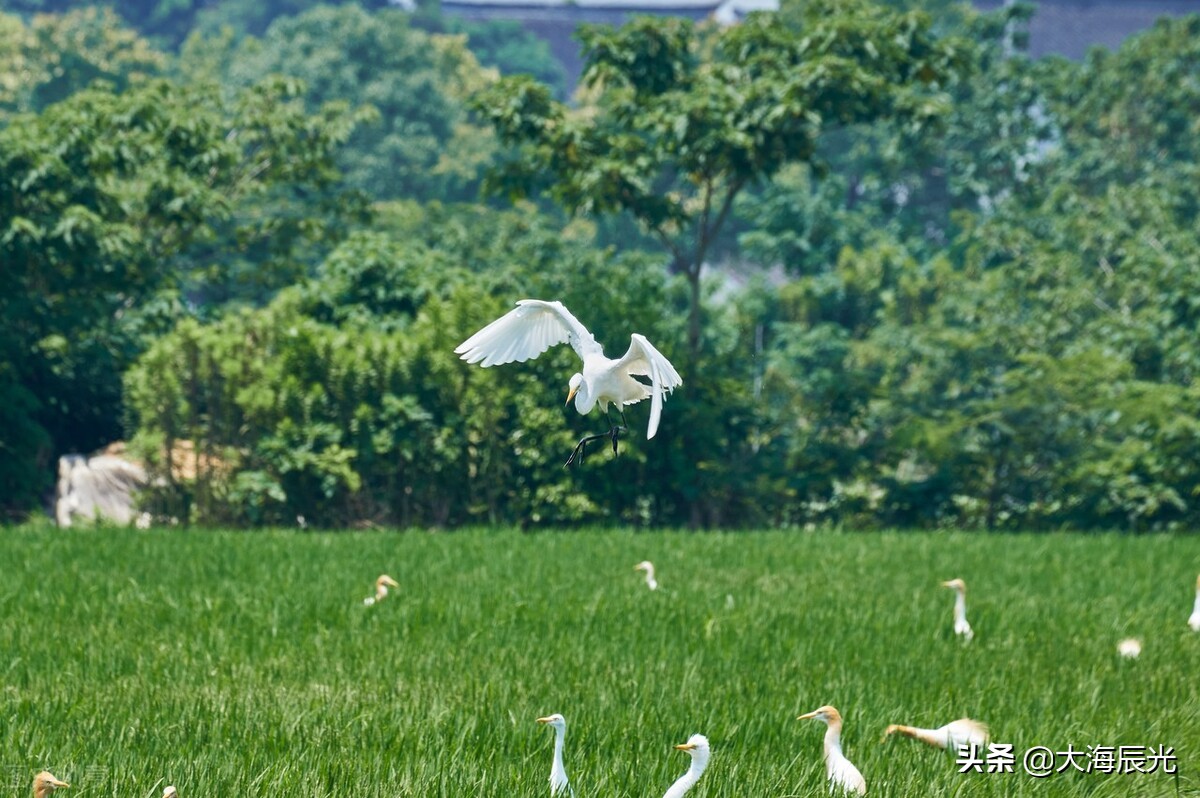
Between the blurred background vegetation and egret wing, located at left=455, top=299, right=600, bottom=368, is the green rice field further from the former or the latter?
the blurred background vegetation

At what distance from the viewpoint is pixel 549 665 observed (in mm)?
7125

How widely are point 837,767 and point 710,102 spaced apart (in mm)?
9467

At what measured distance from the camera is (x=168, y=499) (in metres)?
13.9

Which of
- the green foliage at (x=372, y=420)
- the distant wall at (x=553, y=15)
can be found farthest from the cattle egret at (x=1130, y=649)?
the distant wall at (x=553, y=15)

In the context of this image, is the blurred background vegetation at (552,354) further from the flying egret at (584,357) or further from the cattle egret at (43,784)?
the flying egret at (584,357)

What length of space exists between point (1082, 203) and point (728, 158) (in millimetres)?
8777

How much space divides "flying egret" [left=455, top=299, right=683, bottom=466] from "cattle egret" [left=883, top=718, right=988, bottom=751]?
8.28ft

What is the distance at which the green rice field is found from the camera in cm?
524

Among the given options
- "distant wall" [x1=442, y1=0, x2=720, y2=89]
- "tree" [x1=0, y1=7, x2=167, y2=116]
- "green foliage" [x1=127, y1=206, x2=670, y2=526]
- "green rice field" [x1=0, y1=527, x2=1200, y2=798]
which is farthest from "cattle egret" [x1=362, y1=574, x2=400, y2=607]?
"distant wall" [x1=442, y1=0, x2=720, y2=89]

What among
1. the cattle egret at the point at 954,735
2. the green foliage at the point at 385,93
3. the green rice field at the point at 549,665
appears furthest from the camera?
the green foliage at the point at 385,93

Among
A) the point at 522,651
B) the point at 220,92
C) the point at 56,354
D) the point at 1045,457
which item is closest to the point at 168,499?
the point at 56,354

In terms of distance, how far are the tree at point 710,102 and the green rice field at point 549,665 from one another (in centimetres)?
400

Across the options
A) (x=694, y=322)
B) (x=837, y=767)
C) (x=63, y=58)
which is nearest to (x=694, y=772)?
(x=837, y=767)

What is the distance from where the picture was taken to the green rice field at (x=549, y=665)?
5.24 m
